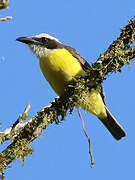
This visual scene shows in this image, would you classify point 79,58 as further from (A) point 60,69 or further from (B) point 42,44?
(B) point 42,44

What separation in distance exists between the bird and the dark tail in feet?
0.08

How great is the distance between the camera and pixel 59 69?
168 inches

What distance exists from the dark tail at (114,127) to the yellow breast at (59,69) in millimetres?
1269

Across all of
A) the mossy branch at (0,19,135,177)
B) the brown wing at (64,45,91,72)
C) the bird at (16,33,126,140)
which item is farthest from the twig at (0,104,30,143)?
the brown wing at (64,45,91,72)

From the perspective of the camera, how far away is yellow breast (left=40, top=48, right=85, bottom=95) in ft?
13.8

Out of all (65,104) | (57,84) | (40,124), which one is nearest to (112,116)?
(57,84)

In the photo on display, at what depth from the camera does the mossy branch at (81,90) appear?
295 cm

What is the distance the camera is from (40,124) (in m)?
3.09

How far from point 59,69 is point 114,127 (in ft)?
5.40

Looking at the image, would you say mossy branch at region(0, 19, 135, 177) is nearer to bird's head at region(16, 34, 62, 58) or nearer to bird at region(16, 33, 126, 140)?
bird at region(16, 33, 126, 140)

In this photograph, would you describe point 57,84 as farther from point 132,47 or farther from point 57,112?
point 132,47

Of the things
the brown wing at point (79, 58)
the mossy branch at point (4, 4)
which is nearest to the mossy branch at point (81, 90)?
the brown wing at point (79, 58)

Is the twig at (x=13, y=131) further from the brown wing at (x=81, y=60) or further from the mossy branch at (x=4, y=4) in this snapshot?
A: the brown wing at (x=81, y=60)

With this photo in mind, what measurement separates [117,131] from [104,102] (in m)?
0.71
